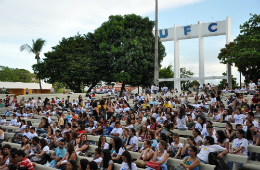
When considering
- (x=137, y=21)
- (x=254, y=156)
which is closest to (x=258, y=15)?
(x=137, y=21)

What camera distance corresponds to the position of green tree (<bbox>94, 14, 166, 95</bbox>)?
95.3 ft

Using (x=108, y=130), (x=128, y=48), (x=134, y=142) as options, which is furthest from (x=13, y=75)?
(x=134, y=142)

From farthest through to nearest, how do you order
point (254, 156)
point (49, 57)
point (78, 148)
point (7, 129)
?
1. point (49, 57)
2. point (7, 129)
3. point (78, 148)
4. point (254, 156)

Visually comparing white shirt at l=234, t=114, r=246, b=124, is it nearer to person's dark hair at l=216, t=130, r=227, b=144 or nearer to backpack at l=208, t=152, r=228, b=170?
person's dark hair at l=216, t=130, r=227, b=144

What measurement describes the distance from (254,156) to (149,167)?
9.96 feet

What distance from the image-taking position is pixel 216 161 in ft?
18.1

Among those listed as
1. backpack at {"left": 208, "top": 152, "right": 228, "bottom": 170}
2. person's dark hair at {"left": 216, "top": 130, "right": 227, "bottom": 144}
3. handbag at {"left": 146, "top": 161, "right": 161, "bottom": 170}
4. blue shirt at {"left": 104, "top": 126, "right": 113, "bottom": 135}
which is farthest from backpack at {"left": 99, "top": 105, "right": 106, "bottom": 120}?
backpack at {"left": 208, "top": 152, "right": 228, "bottom": 170}

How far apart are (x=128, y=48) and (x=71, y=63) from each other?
776 cm

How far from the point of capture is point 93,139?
8.39 metres

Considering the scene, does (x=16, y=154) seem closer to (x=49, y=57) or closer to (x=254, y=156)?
(x=254, y=156)

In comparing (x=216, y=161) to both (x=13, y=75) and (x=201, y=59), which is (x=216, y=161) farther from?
(x=13, y=75)

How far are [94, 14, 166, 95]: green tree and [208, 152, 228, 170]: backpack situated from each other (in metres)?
23.4

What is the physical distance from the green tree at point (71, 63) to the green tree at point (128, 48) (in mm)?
1800

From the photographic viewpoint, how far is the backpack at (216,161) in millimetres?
5441
